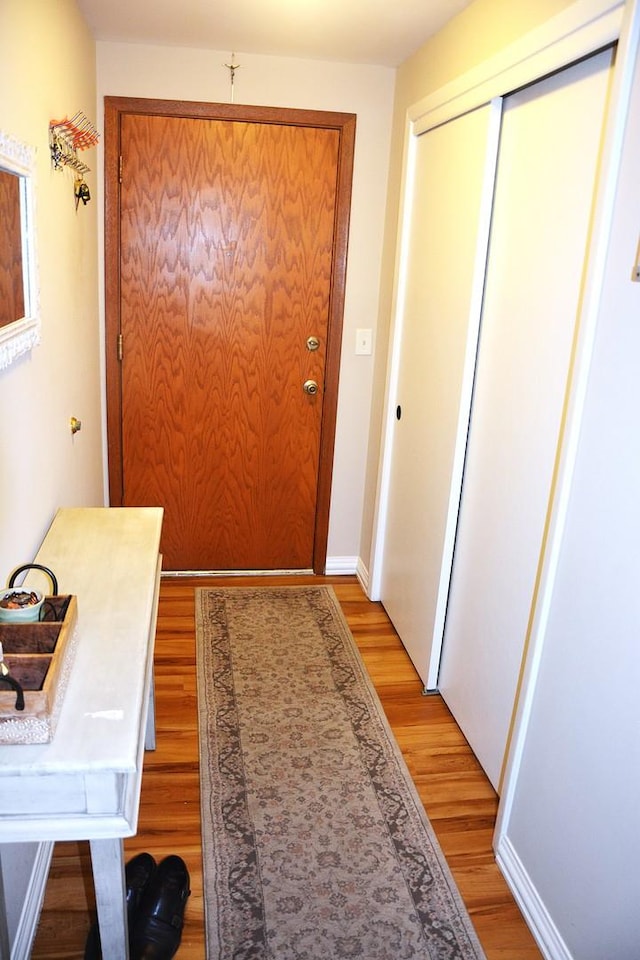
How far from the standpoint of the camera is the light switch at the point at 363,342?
3.15 m

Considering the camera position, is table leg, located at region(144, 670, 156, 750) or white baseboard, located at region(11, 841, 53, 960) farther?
table leg, located at region(144, 670, 156, 750)

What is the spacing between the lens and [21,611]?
1.29 m

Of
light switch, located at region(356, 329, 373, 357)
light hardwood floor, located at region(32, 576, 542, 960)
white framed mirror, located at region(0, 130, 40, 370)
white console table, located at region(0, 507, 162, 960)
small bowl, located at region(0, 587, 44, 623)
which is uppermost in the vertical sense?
white framed mirror, located at region(0, 130, 40, 370)

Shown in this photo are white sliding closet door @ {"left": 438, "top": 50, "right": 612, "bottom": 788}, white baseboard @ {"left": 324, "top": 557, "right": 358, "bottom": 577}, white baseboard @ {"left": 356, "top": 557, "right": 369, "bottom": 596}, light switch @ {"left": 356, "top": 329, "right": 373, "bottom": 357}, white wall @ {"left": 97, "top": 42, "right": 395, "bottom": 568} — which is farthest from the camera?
white baseboard @ {"left": 324, "top": 557, "right": 358, "bottom": 577}

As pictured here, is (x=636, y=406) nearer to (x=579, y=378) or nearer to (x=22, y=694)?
(x=579, y=378)

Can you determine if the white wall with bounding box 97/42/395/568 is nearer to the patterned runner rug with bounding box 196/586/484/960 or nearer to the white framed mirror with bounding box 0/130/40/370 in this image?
the patterned runner rug with bounding box 196/586/484/960

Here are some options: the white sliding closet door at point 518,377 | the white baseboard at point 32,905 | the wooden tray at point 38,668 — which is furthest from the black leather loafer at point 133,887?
the white sliding closet door at point 518,377

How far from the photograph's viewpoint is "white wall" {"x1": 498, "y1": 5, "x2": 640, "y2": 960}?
131 cm

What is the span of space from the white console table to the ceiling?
1867 millimetres

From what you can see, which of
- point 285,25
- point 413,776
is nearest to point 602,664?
point 413,776

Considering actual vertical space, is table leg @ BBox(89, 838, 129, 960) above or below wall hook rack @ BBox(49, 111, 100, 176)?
below

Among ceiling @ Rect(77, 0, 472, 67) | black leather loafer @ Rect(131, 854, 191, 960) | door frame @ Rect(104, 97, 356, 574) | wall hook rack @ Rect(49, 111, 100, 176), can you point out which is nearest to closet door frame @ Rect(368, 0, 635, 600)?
ceiling @ Rect(77, 0, 472, 67)

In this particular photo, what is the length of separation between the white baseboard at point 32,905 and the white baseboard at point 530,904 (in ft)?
3.66

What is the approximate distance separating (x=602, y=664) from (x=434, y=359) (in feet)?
4.34
